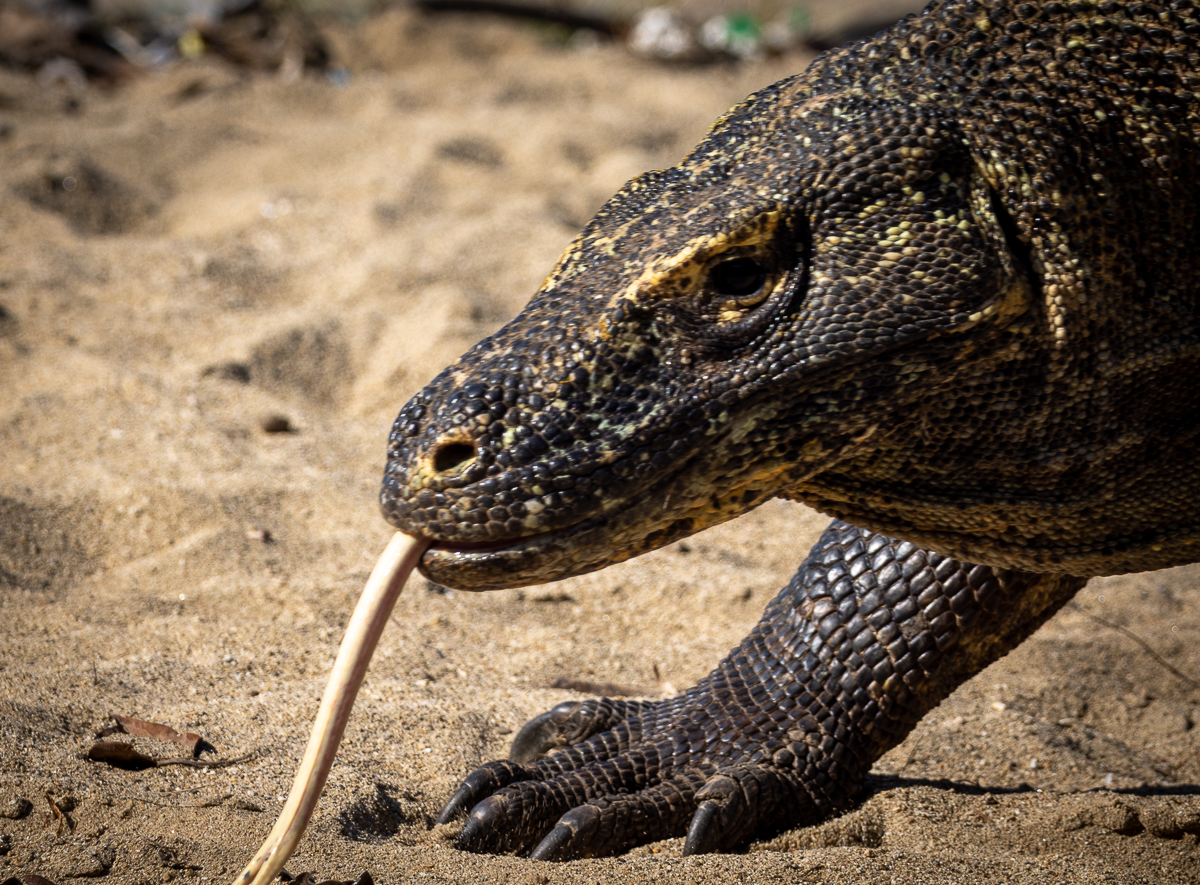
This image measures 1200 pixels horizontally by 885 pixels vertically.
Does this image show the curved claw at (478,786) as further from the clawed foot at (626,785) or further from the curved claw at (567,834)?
the curved claw at (567,834)

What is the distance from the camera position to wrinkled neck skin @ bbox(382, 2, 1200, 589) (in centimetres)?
169

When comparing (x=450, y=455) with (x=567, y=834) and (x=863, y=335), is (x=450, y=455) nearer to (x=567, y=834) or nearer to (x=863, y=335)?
(x=863, y=335)

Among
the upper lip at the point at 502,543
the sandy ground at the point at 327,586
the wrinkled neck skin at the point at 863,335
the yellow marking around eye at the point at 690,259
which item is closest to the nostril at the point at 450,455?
the wrinkled neck skin at the point at 863,335

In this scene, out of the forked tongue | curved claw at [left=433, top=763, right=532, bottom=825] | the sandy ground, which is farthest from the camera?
curved claw at [left=433, top=763, right=532, bottom=825]

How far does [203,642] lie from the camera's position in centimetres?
309

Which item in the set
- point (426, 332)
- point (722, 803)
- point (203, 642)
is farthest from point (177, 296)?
point (722, 803)

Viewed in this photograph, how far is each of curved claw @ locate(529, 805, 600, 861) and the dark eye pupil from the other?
3.90ft

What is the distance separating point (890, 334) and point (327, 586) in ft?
7.23

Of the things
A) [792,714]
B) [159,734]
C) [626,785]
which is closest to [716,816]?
[626,785]

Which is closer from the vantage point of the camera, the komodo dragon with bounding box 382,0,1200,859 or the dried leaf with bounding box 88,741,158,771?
the komodo dragon with bounding box 382,0,1200,859

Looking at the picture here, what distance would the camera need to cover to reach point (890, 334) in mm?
1733

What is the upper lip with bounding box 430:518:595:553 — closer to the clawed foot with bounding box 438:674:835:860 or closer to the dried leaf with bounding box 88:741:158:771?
the clawed foot with bounding box 438:674:835:860

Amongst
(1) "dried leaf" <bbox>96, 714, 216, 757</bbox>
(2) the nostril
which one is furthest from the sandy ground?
(2) the nostril

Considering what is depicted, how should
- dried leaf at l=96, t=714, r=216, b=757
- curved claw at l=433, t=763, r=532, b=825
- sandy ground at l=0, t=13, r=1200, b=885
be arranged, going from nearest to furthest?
1. sandy ground at l=0, t=13, r=1200, b=885
2. curved claw at l=433, t=763, r=532, b=825
3. dried leaf at l=96, t=714, r=216, b=757
